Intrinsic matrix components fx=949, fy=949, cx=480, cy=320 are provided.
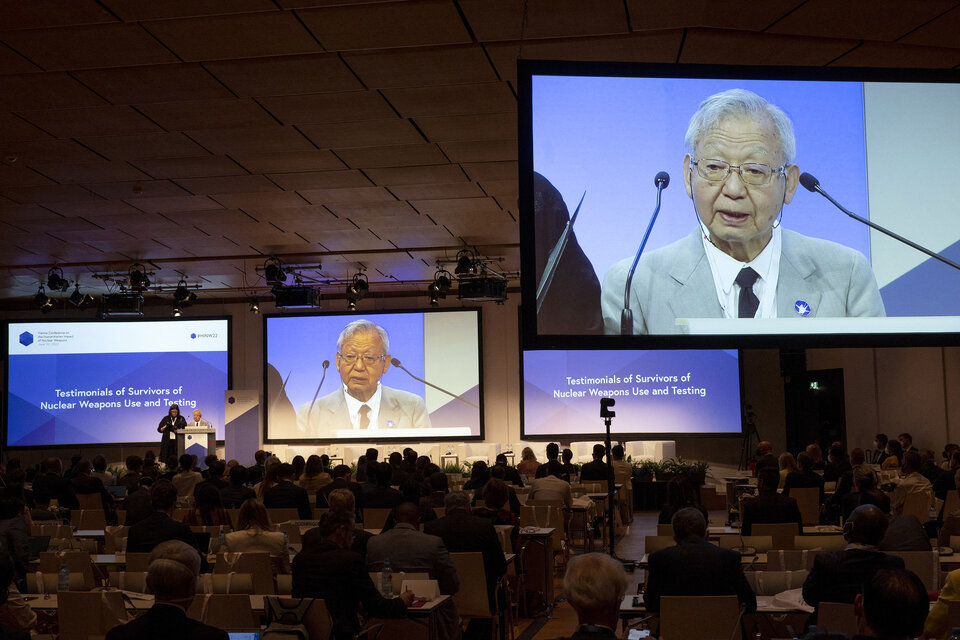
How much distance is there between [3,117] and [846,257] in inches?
269

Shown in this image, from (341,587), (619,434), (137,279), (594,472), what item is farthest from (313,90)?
(619,434)

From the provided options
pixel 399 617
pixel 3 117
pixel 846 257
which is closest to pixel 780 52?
pixel 846 257

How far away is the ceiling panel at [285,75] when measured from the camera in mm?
6945

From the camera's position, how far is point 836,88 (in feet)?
17.5

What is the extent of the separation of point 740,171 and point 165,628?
3.58 meters

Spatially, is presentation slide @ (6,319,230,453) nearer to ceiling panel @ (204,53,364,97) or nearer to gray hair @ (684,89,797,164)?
ceiling panel @ (204,53,364,97)

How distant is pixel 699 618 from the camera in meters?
4.22

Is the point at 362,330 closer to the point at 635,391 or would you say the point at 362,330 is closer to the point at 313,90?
the point at 635,391

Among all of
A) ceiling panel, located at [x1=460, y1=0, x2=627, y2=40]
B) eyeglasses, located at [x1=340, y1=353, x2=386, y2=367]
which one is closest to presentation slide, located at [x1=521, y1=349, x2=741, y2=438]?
eyeglasses, located at [x1=340, y1=353, x2=386, y2=367]

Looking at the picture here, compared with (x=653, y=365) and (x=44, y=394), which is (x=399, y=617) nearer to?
(x=653, y=365)

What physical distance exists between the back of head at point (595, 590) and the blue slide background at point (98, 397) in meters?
17.9

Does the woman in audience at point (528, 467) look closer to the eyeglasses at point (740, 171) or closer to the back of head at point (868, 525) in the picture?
the eyeglasses at point (740, 171)

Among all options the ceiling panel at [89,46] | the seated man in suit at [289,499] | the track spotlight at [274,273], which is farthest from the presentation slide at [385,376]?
the ceiling panel at [89,46]

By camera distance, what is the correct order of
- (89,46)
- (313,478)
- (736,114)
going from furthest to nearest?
(313,478) → (89,46) → (736,114)
